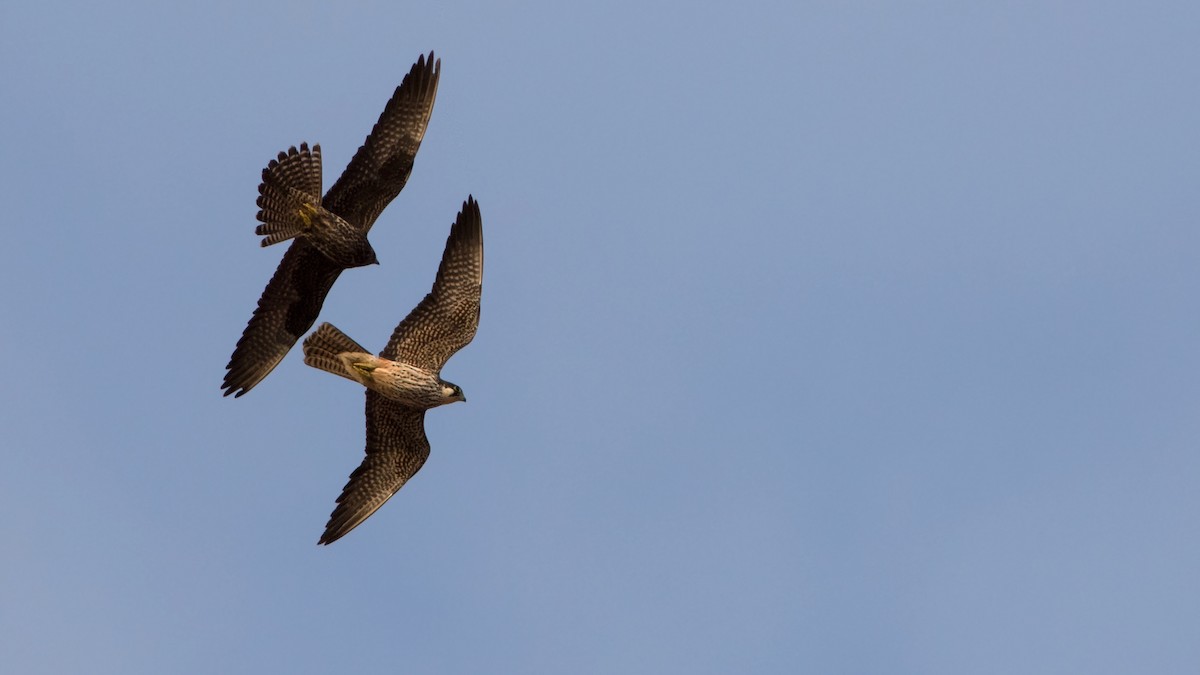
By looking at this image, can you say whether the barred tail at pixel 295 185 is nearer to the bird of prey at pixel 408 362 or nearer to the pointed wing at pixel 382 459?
the bird of prey at pixel 408 362

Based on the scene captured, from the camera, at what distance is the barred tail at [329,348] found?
26.4 m

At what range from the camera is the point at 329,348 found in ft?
87.0

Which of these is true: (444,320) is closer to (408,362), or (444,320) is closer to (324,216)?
(408,362)

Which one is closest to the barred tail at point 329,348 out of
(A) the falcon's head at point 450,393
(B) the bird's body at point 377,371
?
(B) the bird's body at point 377,371

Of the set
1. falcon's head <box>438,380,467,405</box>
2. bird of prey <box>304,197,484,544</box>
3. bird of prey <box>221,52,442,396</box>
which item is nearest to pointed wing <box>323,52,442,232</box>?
bird of prey <box>221,52,442,396</box>

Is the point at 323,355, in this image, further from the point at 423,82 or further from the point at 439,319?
the point at 423,82

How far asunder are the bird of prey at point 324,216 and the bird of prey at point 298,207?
0.01 m

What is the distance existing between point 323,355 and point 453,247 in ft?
6.76

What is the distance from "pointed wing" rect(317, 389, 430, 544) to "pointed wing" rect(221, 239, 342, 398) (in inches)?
65.2

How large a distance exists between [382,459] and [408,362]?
4.53 ft

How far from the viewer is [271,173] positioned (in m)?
26.5

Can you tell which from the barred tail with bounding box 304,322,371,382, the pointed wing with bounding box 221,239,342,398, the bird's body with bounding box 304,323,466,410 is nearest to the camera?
the bird's body with bounding box 304,323,466,410

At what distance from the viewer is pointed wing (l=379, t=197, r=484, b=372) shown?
2647 centimetres

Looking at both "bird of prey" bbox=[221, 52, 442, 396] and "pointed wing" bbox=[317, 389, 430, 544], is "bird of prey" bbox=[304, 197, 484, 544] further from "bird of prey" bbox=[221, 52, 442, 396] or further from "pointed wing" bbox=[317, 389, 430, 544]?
"bird of prey" bbox=[221, 52, 442, 396]
